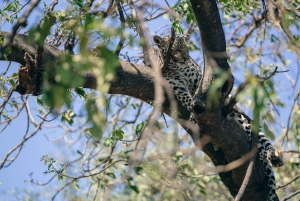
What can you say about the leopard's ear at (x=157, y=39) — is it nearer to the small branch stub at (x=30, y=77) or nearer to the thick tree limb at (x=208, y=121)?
the thick tree limb at (x=208, y=121)

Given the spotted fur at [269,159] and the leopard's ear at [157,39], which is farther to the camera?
the leopard's ear at [157,39]

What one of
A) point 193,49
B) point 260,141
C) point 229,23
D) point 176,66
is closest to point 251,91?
point 260,141

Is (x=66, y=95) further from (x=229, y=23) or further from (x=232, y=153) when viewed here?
(x=229, y=23)

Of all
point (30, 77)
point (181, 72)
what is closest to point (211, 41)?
point (30, 77)

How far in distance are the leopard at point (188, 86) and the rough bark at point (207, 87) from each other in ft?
0.60

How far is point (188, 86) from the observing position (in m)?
6.70

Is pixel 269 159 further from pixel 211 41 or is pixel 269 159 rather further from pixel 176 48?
pixel 176 48

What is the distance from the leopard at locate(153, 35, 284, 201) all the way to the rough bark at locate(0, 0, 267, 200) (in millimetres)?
183

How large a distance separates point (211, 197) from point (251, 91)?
7660 mm

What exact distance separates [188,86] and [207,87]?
229cm

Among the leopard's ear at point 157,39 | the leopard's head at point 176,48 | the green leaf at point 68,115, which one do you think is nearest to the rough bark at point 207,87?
the green leaf at point 68,115

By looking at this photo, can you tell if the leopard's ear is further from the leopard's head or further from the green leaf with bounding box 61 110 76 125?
the green leaf with bounding box 61 110 76 125

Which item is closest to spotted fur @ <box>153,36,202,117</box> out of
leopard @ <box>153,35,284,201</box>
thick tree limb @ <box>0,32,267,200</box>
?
leopard @ <box>153,35,284,201</box>

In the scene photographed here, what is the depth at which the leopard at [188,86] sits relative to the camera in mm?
5691
